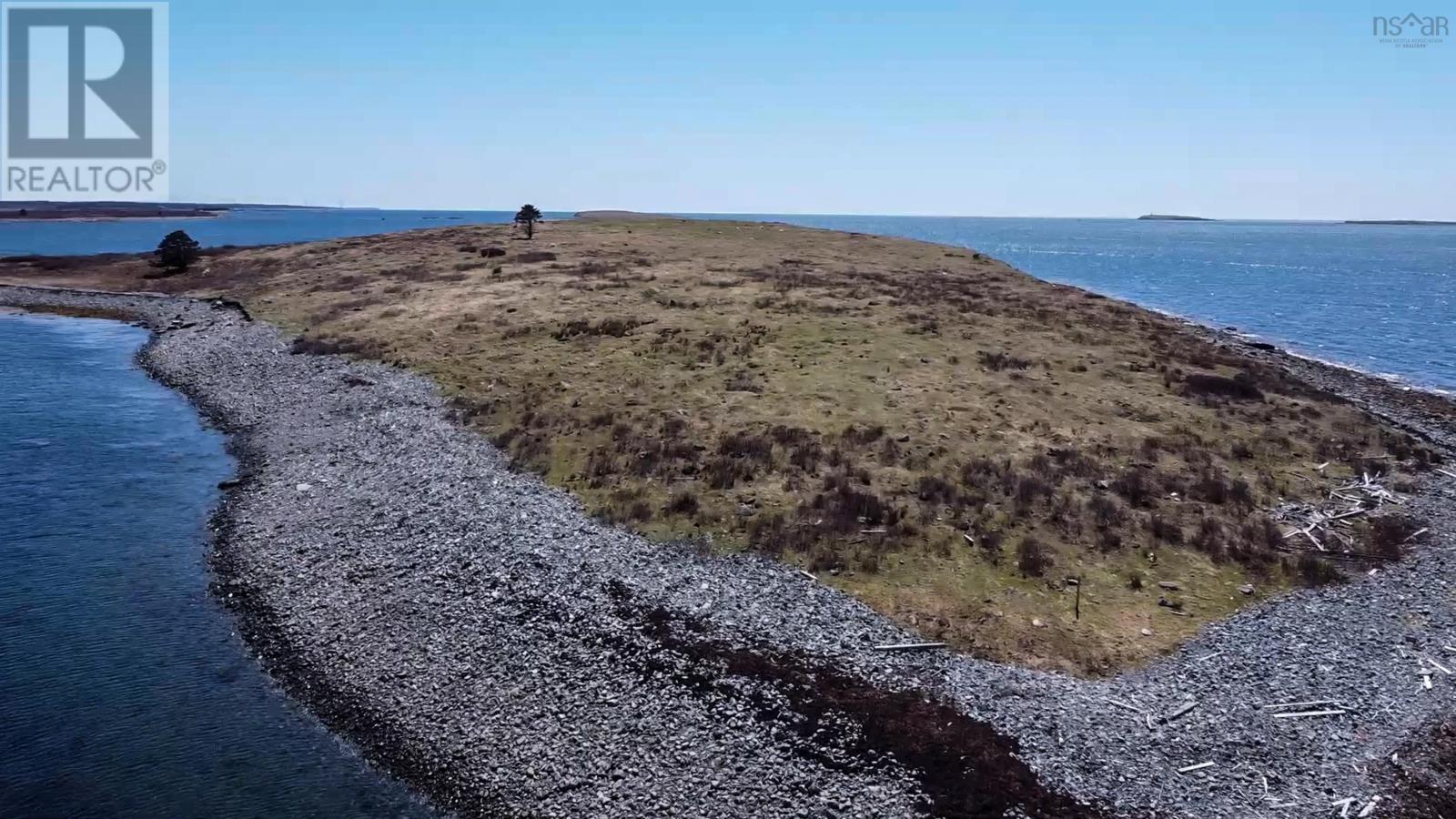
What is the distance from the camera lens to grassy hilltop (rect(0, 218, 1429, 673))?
82.8 feet

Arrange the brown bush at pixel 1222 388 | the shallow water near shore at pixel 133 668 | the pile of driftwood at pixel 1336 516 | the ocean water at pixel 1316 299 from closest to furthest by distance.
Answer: the shallow water near shore at pixel 133 668
the pile of driftwood at pixel 1336 516
the brown bush at pixel 1222 388
the ocean water at pixel 1316 299

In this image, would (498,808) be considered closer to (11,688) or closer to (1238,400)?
(11,688)

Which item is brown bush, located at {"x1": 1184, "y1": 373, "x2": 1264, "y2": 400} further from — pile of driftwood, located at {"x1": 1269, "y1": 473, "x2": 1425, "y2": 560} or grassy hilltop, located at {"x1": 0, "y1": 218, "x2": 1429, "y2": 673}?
pile of driftwood, located at {"x1": 1269, "y1": 473, "x2": 1425, "y2": 560}

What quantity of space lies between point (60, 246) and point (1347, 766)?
197621 millimetres

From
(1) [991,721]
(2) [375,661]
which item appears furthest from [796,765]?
(2) [375,661]

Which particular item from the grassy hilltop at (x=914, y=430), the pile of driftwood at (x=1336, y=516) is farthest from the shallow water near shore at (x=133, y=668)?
the pile of driftwood at (x=1336, y=516)

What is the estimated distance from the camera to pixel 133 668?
2111 centimetres

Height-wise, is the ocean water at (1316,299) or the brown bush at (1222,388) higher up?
the ocean water at (1316,299)

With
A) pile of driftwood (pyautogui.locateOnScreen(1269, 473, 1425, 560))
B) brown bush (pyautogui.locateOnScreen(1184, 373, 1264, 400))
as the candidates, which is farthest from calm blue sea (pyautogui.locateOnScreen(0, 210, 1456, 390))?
pile of driftwood (pyautogui.locateOnScreen(1269, 473, 1425, 560))

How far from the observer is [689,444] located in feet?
114

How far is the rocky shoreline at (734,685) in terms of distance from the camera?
1678cm

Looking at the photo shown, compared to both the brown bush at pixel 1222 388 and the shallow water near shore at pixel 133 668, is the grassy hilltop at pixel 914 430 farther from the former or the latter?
the shallow water near shore at pixel 133 668

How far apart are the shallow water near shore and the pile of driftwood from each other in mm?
30013

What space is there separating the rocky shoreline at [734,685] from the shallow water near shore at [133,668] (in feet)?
3.48
